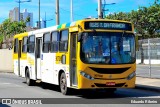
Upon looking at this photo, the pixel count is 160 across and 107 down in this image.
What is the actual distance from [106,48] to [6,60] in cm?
3216

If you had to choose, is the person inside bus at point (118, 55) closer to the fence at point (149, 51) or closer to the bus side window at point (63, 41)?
the bus side window at point (63, 41)

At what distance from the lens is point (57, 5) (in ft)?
117

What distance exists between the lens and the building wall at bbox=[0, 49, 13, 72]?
4538cm

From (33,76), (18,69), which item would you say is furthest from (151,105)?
(18,69)

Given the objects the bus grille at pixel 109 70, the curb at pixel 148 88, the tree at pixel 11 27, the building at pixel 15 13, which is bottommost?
the curb at pixel 148 88

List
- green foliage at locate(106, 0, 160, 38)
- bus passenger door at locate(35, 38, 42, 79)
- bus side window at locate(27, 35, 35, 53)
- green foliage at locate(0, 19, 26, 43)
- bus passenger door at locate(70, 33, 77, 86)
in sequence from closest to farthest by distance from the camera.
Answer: bus passenger door at locate(70, 33, 77, 86) → bus passenger door at locate(35, 38, 42, 79) → bus side window at locate(27, 35, 35, 53) → green foliage at locate(106, 0, 160, 38) → green foliage at locate(0, 19, 26, 43)

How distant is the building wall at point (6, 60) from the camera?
149ft

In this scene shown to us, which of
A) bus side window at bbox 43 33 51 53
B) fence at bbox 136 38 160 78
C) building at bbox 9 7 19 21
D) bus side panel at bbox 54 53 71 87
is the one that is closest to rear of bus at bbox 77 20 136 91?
bus side panel at bbox 54 53 71 87

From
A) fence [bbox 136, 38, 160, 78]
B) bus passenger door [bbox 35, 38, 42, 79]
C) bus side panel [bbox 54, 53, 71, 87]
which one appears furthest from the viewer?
fence [bbox 136, 38, 160, 78]

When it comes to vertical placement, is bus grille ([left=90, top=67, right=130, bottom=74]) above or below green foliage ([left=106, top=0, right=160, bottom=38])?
below

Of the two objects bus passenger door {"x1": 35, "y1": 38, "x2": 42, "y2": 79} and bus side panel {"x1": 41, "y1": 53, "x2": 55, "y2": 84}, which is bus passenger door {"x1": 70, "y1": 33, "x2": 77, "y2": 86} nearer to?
bus side panel {"x1": 41, "y1": 53, "x2": 55, "y2": 84}

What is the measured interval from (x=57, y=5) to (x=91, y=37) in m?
20.5

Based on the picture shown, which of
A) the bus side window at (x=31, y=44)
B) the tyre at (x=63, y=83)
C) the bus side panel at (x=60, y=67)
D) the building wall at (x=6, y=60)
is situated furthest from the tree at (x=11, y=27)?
the tyre at (x=63, y=83)

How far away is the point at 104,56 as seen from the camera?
15547 millimetres
